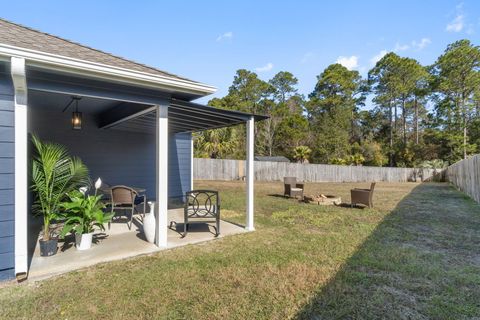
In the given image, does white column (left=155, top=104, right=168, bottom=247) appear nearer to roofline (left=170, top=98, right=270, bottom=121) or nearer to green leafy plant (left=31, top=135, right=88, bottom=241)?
roofline (left=170, top=98, right=270, bottom=121)

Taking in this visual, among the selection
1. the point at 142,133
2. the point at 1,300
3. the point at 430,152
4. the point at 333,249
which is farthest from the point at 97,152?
the point at 430,152

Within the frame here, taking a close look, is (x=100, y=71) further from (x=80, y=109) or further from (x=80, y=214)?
(x=80, y=109)

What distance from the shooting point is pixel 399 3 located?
8.87 meters

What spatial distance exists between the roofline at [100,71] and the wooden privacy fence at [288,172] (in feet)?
46.9

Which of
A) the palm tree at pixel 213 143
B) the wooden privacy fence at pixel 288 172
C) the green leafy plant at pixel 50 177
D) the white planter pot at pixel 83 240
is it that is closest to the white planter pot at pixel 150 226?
the white planter pot at pixel 83 240

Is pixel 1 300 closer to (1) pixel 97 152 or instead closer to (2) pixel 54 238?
(2) pixel 54 238

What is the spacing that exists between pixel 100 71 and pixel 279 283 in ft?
11.4

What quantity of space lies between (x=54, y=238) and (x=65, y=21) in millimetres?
8397

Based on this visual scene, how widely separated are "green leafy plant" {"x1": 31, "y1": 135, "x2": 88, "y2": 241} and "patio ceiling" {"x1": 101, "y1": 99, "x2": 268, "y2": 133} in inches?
58.9

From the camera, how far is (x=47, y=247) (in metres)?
3.67

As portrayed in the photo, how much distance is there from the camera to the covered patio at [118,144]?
131 inches

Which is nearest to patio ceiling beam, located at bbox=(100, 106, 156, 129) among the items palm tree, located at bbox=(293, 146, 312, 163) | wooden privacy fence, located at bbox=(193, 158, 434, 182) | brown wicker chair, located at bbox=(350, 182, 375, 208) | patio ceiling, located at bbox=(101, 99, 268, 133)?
patio ceiling, located at bbox=(101, 99, 268, 133)

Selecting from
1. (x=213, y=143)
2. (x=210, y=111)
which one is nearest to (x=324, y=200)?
(x=210, y=111)

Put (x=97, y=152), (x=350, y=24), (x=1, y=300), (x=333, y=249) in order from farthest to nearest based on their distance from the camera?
(x=350, y=24)
(x=97, y=152)
(x=333, y=249)
(x=1, y=300)
